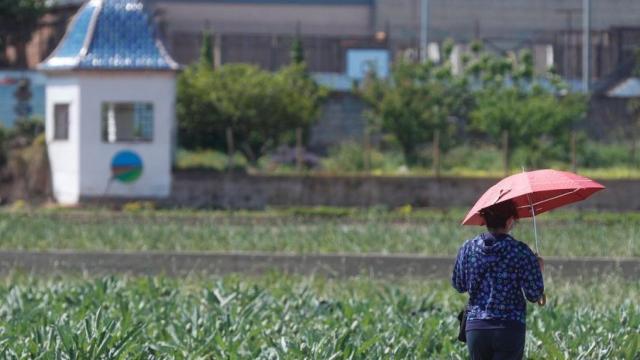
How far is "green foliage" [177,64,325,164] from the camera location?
38.0 metres

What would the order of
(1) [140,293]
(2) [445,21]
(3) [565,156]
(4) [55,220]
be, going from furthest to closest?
(2) [445,21] → (3) [565,156] → (4) [55,220] → (1) [140,293]

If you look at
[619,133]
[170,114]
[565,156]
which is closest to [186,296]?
[170,114]

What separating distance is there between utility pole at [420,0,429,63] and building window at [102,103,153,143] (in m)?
17.9

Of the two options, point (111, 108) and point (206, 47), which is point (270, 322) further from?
point (206, 47)

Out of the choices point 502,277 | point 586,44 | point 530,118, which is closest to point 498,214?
point 502,277

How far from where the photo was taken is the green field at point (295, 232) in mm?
22703

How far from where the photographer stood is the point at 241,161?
3816 cm

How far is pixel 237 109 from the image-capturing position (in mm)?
38062

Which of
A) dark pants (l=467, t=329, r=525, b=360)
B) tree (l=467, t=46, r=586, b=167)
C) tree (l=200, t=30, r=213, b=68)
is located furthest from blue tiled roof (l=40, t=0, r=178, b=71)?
dark pants (l=467, t=329, r=525, b=360)

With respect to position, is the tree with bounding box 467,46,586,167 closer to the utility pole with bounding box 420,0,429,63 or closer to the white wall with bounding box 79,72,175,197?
the white wall with bounding box 79,72,175,197

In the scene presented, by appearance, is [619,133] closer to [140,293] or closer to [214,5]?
[214,5]

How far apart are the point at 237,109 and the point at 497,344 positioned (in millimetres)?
29432

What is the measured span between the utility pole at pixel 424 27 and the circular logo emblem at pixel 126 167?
19.2 meters

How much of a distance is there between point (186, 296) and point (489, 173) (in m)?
21.6
